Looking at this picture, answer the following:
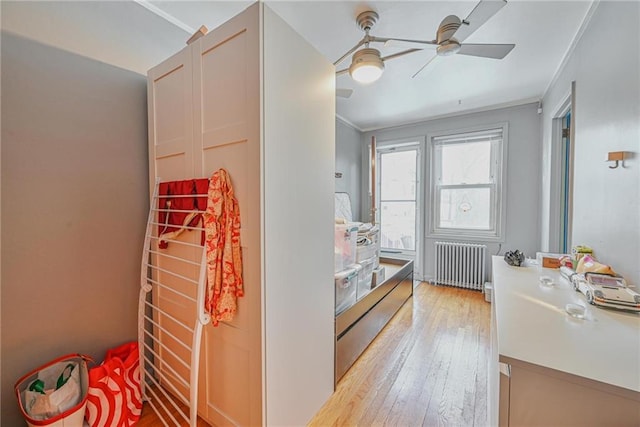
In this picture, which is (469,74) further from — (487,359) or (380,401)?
(380,401)

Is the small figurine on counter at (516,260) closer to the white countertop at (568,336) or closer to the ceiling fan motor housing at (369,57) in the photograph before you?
the white countertop at (568,336)

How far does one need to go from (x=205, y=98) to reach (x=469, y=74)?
2.73 m

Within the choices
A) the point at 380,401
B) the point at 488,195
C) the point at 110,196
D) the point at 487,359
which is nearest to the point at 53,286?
the point at 110,196

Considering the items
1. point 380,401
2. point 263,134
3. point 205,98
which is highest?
point 205,98

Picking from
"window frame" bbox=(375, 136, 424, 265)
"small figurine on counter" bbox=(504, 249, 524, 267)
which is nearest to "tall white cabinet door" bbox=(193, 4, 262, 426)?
"small figurine on counter" bbox=(504, 249, 524, 267)

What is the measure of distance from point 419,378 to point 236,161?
2019mm

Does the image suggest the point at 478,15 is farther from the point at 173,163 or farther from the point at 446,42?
the point at 173,163

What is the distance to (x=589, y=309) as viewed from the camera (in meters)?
1.16

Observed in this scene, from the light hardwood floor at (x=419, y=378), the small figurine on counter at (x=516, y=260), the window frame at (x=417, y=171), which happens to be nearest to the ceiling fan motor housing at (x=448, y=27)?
→ the small figurine on counter at (x=516, y=260)

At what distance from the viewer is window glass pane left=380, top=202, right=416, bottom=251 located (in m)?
4.46

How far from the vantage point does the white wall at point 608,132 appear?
1265 mm

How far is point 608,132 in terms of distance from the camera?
4.99ft

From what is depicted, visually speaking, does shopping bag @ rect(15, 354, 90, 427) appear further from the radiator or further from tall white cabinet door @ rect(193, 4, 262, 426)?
the radiator

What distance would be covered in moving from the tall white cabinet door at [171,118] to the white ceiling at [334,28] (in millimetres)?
330
